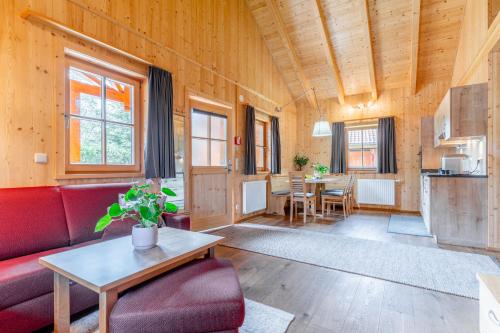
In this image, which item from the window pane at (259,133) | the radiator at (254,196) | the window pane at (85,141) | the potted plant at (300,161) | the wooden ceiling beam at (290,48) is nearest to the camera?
the window pane at (85,141)

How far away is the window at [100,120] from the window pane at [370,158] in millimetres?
5348

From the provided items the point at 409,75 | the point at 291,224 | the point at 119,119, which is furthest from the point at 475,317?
the point at 409,75

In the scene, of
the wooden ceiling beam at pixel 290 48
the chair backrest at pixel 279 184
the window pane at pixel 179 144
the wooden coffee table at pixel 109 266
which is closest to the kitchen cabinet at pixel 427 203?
the chair backrest at pixel 279 184

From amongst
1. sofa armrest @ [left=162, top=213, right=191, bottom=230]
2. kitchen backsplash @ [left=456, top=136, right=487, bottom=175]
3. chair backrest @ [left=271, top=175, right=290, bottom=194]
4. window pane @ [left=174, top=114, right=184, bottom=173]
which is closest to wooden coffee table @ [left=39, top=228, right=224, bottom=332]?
sofa armrest @ [left=162, top=213, right=191, bottom=230]

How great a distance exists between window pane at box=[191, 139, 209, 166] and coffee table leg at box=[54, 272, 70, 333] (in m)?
2.62

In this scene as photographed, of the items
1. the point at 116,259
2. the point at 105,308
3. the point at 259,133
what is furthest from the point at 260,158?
the point at 105,308

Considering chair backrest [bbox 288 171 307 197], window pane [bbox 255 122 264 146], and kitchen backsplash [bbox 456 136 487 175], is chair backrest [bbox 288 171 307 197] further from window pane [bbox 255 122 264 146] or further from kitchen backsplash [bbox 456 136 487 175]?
kitchen backsplash [bbox 456 136 487 175]

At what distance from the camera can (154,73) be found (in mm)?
3115

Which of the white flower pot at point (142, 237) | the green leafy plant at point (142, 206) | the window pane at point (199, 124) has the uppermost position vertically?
the window pane at point (199, 124)

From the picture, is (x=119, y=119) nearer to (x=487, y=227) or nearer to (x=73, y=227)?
(x=73, y=227)

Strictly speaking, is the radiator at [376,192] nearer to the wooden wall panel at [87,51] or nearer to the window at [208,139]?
the window at [208,139]

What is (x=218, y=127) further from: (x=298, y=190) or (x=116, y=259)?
(x=116, y=259)

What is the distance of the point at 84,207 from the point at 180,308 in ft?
5.39

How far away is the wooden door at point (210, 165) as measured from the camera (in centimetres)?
393
